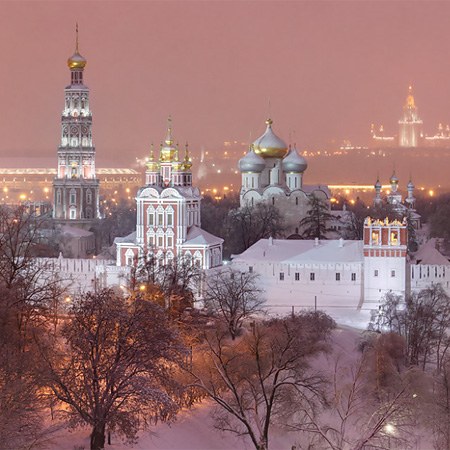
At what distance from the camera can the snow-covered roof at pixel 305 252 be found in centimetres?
3897

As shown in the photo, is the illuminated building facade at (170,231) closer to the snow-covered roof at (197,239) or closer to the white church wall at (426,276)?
the snow-covered roof at (197,239)

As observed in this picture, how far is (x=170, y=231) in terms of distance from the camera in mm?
41031

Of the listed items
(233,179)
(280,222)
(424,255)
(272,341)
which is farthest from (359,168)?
(272,341)

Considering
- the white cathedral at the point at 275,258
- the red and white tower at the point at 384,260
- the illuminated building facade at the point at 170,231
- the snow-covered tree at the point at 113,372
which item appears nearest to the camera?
the snow-covered tree at the point at 113,372

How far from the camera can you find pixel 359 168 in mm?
118875

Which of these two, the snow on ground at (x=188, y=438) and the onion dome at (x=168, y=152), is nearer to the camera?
the snow on ground at (x=188, y=438)

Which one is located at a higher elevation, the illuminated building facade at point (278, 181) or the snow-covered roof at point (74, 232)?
the illuminated building facade at point (278, 181)

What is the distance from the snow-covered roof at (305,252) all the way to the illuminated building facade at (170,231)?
1075mm

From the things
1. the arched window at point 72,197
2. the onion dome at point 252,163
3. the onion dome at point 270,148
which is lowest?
the arched window at point 72,197

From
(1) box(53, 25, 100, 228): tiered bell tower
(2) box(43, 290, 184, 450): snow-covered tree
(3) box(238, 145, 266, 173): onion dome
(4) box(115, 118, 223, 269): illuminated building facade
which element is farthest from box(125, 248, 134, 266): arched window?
(1) box(53, 25, 100, 228): tiered bell tower

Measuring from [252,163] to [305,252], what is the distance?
585 inches

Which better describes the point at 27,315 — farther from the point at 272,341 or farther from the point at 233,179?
the point at 233,179

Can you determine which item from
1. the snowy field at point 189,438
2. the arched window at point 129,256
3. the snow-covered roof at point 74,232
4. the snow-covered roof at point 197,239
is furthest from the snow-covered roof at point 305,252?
the snow-covered roof at point 74,232

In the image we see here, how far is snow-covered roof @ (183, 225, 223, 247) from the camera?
133ft
